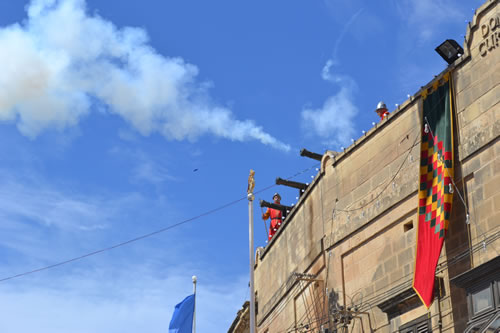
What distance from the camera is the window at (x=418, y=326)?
849 inches

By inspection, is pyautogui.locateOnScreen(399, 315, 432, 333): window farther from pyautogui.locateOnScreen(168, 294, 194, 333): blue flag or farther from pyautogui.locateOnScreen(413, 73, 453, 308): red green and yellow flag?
pyautogui.locateOnScreen(168, 294, 194, 333): blue flag

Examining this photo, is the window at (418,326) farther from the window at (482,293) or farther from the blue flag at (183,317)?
the blue flag at (183,317)

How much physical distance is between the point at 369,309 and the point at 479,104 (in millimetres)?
6467

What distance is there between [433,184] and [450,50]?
3.62 meters

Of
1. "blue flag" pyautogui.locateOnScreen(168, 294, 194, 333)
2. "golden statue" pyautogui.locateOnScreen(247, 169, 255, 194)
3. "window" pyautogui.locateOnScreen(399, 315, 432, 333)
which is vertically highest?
"golden statue" pyautogui.locateOnScreen(247, 169, 255, 194)

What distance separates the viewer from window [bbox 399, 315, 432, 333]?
70.8ft

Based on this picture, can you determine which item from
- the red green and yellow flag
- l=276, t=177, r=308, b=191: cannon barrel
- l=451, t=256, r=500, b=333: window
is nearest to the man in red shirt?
l=276, t=177, r=308, b=191: cannon barrel

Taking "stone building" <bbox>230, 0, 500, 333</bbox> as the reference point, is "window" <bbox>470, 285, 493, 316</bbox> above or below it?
below

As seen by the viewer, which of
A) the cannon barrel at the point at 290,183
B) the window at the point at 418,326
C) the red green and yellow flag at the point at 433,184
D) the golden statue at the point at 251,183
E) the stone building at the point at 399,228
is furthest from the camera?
the cannon barrel at the point at 290,183

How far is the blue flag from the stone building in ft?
10.3

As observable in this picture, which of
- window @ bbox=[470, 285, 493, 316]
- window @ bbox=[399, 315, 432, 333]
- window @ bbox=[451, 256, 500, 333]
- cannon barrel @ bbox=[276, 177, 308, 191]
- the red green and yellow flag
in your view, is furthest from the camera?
cannon barrel @ bbox=[276, 177, 308, 191]

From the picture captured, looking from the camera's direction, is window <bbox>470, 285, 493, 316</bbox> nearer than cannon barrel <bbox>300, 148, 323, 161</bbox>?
Yes

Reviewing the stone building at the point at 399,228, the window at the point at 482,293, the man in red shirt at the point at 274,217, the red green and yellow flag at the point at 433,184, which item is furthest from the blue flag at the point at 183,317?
the window at the point at 482,293

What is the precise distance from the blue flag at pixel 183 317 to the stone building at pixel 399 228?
10.3ft
